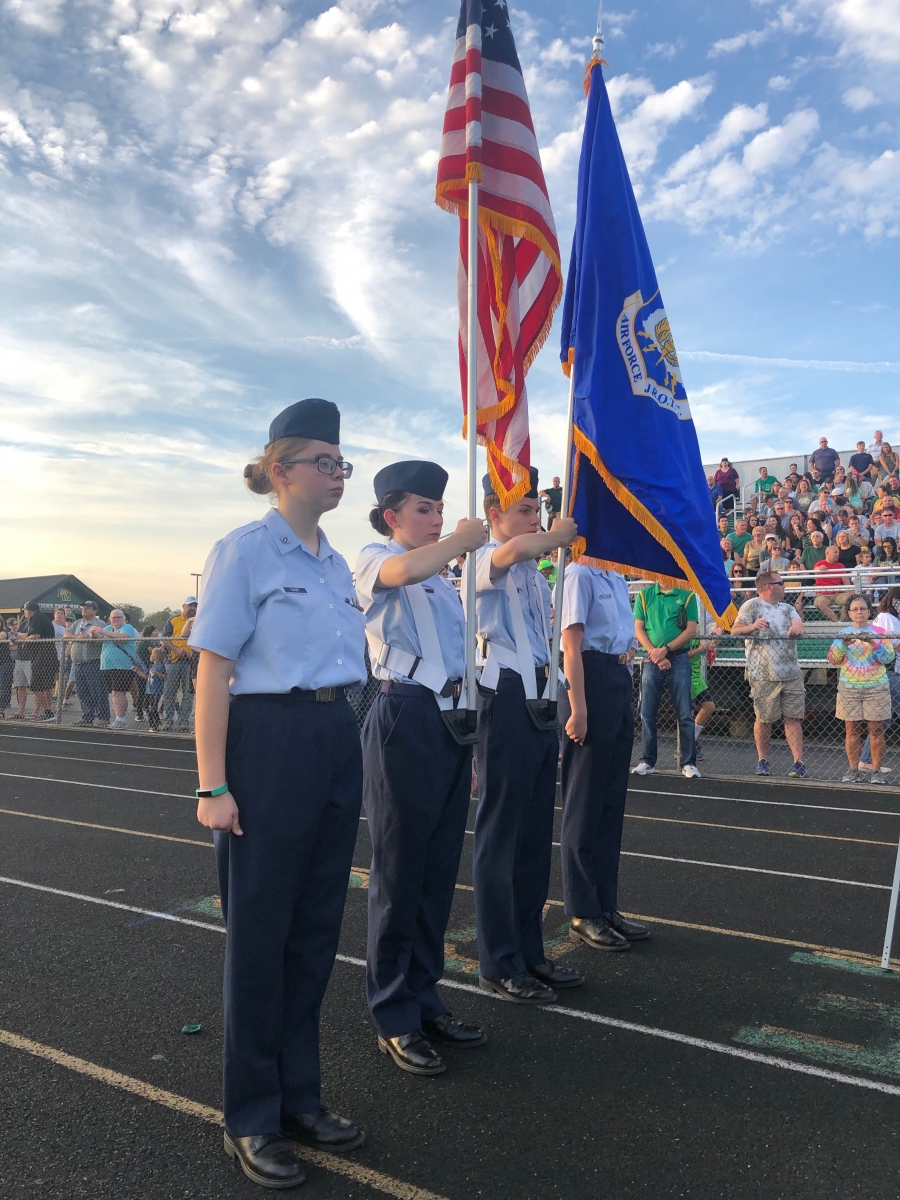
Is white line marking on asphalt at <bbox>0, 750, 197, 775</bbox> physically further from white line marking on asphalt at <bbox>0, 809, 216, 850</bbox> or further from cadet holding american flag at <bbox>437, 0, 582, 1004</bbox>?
cadet holding american flag at <bbox>437, 0, 582, 1004</bbox>

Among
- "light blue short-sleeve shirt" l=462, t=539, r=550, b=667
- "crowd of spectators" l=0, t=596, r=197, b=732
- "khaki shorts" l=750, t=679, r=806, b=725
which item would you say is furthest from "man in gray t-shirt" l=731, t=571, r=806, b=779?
"crowd of spectators" l=0, t=596, r=197, b=732

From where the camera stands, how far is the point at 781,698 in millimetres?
9703

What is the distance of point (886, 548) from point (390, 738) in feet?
41.7

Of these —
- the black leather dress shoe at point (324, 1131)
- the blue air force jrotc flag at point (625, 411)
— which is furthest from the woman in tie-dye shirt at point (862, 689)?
the black leather dress shoe at point (324, 1131)

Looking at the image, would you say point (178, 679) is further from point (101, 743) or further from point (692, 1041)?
point (692, 1041)

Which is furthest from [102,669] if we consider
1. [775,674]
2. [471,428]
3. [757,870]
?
[471,428]

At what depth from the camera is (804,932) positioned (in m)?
4.87

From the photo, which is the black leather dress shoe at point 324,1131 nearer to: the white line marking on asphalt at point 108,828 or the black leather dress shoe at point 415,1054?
the black leather dress shoe at point 415,1054

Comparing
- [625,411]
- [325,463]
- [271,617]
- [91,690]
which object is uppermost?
[625,411]

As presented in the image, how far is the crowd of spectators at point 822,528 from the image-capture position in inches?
528

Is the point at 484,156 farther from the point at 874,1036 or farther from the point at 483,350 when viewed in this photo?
the point at 874,1036

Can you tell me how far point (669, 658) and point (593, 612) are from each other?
521 cm

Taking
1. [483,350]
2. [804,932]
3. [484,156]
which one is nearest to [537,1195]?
[804,932]

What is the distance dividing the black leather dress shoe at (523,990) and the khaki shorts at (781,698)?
6.37 m
